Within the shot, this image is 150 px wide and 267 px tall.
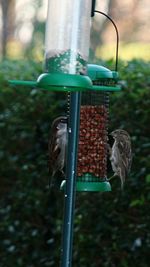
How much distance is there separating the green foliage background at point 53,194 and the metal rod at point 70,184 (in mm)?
1784

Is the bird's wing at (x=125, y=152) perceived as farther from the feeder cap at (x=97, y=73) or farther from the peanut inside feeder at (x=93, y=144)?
the feeder cap at (x=97, y=73)

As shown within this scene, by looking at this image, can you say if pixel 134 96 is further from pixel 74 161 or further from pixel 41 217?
pixel 74 161

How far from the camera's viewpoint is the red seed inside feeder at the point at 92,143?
3.43 metres

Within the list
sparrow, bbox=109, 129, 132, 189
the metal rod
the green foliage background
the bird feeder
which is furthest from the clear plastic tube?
the green foliage background

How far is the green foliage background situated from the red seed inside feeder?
118 cm

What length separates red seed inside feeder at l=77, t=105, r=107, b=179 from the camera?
135 inches

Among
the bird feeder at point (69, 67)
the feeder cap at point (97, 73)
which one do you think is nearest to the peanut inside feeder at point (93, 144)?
the feeder cap at point (97, 73)

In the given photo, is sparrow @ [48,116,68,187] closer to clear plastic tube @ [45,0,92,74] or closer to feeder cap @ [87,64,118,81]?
feeder cap @ [87,64,118,81]

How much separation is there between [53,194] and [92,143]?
6.52 feet

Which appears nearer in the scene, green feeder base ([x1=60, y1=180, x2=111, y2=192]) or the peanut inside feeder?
green feeder base ([x1=60, y1=180, x2=111, y2=192])

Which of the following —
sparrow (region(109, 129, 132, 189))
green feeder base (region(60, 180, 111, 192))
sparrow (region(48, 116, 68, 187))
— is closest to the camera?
green feeder base (region(60, 180, 111, 192))

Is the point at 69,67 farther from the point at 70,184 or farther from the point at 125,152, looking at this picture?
the point at 125,152

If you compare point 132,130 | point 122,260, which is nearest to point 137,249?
point 122,260

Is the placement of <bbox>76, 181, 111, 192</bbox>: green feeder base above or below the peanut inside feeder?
below
